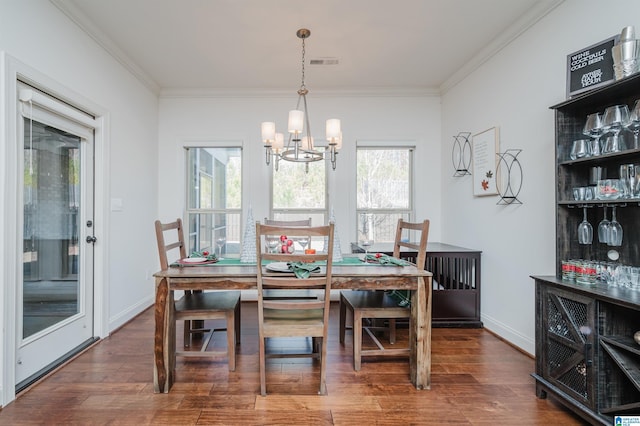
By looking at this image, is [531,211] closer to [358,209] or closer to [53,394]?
[358,209]

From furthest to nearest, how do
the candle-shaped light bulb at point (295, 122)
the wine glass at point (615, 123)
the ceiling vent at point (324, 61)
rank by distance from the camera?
1. the ceiling vent at point (324, 61)
2. the candle-shaped light bulb at point (295, 122)
3. the wine glass at point (615, 123)

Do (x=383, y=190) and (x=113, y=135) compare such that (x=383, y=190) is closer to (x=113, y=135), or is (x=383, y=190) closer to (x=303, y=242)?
(x=303, y=242)

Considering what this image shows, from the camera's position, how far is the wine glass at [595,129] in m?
1.79

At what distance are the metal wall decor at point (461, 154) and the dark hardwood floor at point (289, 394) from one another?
190cm

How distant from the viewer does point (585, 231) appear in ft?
6.14

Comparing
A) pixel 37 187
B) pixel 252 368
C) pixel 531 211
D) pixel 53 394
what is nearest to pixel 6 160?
pixel 37 187

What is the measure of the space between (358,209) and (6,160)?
130 inches

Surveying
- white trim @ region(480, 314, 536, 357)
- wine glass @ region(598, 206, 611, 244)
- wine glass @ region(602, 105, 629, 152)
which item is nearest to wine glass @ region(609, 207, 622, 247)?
wine glass @ region(598, 206, 611, 244)

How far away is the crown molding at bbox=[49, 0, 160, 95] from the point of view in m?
2.41

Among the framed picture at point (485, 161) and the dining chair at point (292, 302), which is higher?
the framed picture at point (485, 161)

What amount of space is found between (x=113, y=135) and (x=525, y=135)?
3763mm

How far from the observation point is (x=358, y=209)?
414 centimetres

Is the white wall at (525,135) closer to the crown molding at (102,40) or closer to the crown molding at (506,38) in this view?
the crown molding at (506,38)

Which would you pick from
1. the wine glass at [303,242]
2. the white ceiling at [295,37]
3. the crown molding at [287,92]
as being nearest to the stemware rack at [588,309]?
the white ceiling at [295,37]
